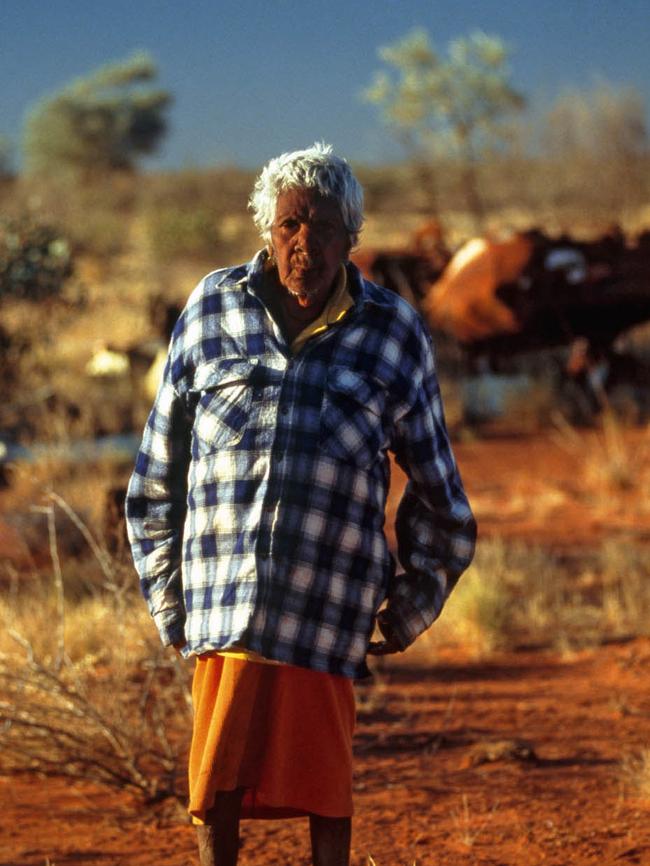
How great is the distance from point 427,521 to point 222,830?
78 centimetres

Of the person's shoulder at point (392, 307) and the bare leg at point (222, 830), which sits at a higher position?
the person's shoulder at point (392, 307)

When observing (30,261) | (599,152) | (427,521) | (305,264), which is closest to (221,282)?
(305,264)

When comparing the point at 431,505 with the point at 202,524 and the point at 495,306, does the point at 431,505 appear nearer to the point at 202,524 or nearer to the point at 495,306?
the point at 202,524

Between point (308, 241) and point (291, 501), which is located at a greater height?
point (308, 241)

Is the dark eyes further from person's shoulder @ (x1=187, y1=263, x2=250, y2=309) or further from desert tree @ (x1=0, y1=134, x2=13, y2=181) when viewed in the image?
desert tree @ (x1=0, y1=134, x2=13, y2=181)

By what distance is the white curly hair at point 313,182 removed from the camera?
2857 mm

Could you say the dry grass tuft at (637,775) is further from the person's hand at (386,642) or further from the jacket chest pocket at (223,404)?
the jacket chest pocket at (223,404)

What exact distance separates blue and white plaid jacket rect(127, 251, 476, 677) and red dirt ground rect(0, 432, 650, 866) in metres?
1.25

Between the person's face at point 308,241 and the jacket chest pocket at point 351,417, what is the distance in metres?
0.19

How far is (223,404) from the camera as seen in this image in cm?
286

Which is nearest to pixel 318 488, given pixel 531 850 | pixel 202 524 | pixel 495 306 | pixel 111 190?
pixel 202 524

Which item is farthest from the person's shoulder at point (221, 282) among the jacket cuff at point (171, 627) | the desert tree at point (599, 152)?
the desert tree at point (599, 152)

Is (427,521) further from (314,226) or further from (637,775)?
(637,775)

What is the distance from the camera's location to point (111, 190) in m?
43.4
